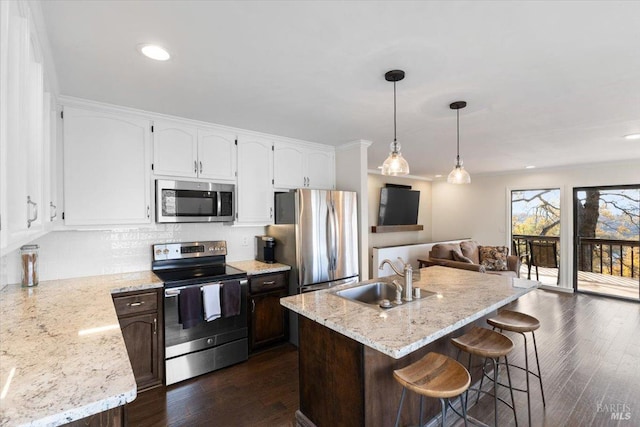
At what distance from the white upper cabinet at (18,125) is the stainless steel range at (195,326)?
4.37 feet

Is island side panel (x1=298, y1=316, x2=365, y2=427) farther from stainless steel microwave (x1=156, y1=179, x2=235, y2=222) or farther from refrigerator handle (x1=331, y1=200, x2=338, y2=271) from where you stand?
stainless steel microwave (x1=156, y1=179, x2=235, y2=222)

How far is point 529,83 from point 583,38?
55 cm

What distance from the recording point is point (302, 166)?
12.3ft

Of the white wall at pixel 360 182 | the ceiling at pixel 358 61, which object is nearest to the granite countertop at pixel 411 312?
the white wall at pixel 360 182

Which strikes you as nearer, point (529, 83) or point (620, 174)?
point (529, 83)

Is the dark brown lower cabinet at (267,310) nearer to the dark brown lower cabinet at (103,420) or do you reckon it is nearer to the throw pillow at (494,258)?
the dark brown lower cabinet at (103,420)

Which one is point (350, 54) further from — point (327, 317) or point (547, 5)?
point (327, 317)

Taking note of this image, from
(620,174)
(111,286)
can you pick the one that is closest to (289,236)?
(111,286)

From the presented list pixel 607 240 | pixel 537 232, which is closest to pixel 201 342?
pixel 537 232

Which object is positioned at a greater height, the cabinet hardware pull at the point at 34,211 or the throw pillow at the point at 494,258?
the cabinet hardware pull at the point at 34,211

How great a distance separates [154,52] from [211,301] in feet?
6.39

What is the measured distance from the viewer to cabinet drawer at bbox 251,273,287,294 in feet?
10.1

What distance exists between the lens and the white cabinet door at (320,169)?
383 centimetres

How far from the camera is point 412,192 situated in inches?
271
